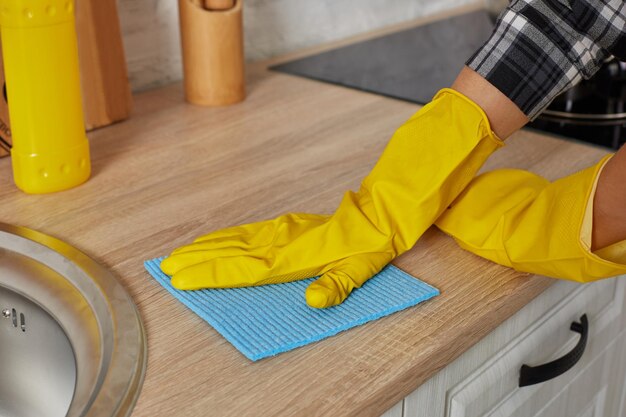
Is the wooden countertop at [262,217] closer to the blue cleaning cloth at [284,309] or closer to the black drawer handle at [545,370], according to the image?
the blue cleaning cloth at [284,309]

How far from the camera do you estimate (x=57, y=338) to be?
0.80m

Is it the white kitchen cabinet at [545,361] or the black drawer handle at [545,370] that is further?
the black drawer handle at [545,370]

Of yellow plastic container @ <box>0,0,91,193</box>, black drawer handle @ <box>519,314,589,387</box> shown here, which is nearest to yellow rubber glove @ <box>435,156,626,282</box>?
black drawer handle @ <box>519,314,589,387</box>

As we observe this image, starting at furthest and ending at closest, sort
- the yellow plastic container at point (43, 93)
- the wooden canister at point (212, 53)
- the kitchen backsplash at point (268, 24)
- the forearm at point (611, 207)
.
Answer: the kitchen backsplash at point (268, 24) → the wooden canister at point (212, 53) → the yellow plastic container at point (43, 93) → the forearm at point (611, 207)

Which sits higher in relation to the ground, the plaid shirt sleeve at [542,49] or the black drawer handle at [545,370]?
the plaid shirt sleeve at [542,49]

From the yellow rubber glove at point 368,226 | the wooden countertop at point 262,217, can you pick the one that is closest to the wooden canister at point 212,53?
the wooden countertop at point 262,217

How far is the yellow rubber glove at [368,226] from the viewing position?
792 millimetres

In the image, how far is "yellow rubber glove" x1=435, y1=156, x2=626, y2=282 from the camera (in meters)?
0.79

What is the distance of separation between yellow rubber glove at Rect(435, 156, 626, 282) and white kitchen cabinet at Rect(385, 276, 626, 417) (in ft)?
0.26

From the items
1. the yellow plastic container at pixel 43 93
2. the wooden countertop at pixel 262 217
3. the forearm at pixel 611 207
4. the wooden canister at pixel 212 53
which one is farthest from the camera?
the wooden canister at pixel 212 53

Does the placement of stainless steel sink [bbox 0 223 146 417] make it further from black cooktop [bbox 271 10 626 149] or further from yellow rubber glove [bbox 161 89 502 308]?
black cooktop [bbox 271 10 626 149]

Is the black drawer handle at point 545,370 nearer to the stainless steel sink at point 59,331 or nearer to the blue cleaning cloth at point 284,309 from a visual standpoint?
the blue cleaning cloth at point 284,309

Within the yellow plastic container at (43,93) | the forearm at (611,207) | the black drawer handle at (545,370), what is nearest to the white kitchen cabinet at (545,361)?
the black drawer handle at (545,370)

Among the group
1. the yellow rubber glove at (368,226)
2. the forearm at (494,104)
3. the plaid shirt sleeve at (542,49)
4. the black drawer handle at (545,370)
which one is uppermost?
the plaid shirt sleeve at (542,49)
